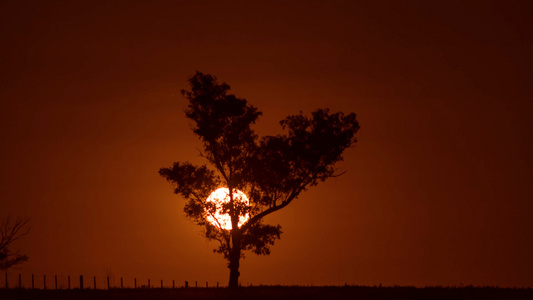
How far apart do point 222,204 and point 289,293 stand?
12229mm

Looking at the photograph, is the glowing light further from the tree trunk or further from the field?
the field

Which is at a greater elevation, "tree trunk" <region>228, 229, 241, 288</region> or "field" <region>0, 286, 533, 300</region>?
"tree trunk" <region>228, 229, 241, 288</region>

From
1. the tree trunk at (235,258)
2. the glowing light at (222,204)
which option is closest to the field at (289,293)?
the tree trunk at (235,258)

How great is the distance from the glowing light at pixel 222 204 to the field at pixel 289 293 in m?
6.56

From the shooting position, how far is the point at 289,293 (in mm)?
54344

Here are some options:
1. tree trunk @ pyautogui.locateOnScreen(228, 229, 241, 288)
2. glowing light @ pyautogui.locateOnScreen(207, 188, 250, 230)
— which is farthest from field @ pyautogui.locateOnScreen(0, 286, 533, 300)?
glowing light @ pyautogui.locateOnScreen(207, 188, 250, 230)

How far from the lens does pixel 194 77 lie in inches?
2591

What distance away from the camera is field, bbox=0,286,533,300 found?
5203 centimetres

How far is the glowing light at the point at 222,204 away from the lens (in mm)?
64562

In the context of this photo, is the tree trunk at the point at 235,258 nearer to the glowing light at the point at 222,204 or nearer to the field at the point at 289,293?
the glowing light at the point at 222,204

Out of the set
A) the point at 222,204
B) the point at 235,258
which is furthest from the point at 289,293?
the point at 222,204

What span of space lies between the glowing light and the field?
656cm

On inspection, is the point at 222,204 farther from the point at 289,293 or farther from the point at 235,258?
the point at 289,293

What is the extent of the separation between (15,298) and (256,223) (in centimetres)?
1996
